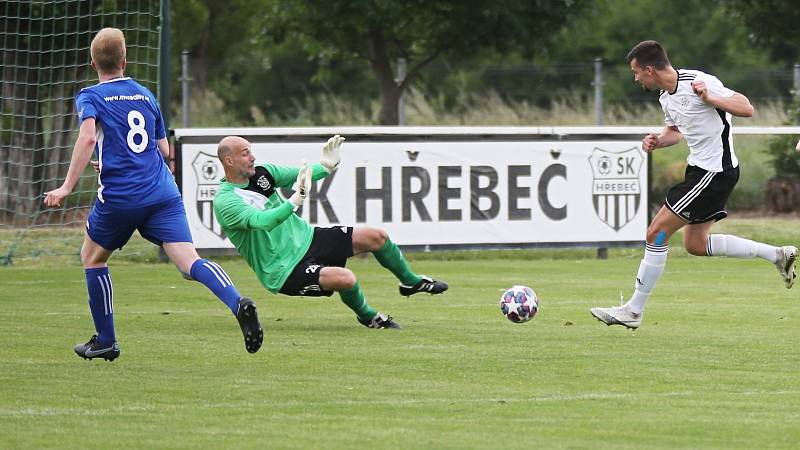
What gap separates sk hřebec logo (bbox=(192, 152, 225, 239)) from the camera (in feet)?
53.1

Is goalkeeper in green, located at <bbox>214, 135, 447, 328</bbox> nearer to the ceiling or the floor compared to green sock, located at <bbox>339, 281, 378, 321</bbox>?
nearer to the ceiling

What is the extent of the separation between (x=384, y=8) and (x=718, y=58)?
2511 centimetres

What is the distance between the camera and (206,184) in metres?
16.2

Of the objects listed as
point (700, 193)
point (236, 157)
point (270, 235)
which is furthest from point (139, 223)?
point (700, 193)

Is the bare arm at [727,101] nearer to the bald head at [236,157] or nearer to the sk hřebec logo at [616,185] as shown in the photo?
the bald head at [236,157]

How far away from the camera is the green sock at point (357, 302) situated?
1050 centimetres

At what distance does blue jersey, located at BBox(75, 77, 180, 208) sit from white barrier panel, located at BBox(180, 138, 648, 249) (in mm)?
7371

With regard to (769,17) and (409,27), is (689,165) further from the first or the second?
(769,17)

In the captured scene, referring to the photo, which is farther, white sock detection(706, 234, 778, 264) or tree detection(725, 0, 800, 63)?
tree detection(725, 0, 800, 63)

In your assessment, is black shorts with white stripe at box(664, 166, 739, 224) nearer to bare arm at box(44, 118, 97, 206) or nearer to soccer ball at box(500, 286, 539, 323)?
soccer ball at box(500, 286, 539, 323)

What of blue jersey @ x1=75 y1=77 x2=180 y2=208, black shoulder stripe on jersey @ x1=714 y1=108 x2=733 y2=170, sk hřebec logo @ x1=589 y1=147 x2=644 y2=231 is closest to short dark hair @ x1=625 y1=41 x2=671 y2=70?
black shoulder stripe on jersey @ x1=714 y1=108 x2=733 y2=170

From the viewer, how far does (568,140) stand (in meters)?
16.8

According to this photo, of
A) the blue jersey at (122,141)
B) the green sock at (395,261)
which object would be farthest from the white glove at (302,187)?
the green sock at (395,261)

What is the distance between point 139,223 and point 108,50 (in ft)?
3.31
